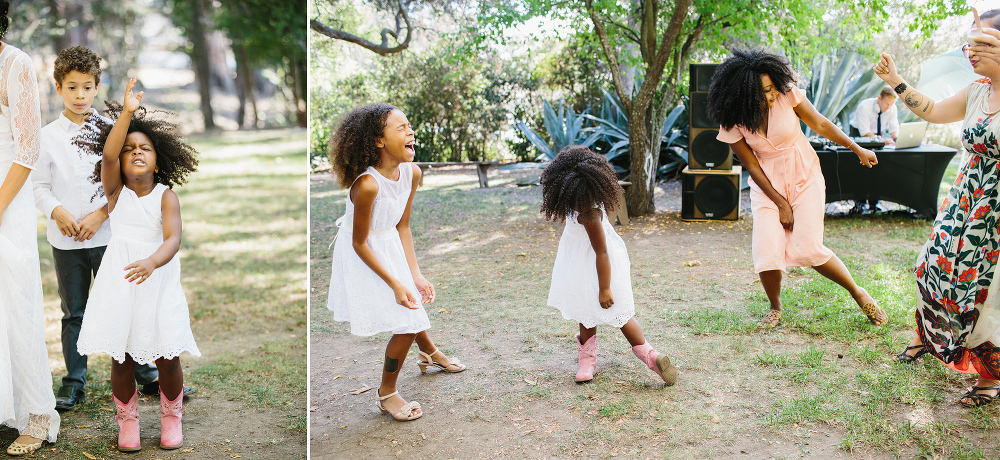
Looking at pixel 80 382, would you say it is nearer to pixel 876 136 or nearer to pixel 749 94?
pixel 749 94

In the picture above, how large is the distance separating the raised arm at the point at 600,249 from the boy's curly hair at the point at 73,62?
2.16 meters

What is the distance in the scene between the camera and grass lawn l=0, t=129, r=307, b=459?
3.05 metres

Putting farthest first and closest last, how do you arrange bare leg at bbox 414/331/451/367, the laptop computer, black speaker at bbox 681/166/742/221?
black speaker at bbox 681/166/742/221 → the laptop computer → bare leg at bbox 414/331/451/367

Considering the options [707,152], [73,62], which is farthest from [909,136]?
[73,62]

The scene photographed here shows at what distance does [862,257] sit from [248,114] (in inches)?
695

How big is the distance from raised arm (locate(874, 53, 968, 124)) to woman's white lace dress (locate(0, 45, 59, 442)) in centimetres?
347

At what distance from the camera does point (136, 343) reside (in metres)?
2.76

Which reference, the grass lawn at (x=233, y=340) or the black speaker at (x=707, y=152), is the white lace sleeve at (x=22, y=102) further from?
the black speaker at (x=707, y=152)

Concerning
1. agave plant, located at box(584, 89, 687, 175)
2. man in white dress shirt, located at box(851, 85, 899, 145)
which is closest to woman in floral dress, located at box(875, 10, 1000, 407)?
man in white dress shirt, located at box(851, 85, 899, 145)

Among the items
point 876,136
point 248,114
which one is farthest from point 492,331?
point 248,114

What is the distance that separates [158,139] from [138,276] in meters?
0.62

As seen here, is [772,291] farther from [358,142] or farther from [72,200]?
[72,200]

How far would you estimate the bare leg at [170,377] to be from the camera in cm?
287

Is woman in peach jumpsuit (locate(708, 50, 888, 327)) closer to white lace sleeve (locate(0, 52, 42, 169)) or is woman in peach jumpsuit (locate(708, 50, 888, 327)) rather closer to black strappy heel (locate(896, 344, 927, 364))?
black strappy heel (locate(896, 344, 927, 364))
